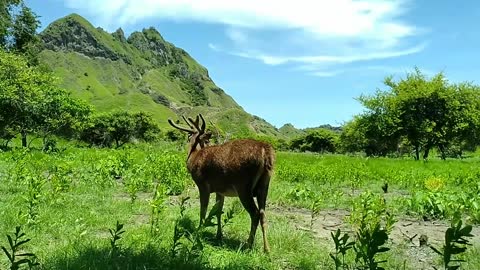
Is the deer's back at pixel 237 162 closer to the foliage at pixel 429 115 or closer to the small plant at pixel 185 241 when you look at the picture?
the small plant at pixel 185 241

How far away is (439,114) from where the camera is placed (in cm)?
4456

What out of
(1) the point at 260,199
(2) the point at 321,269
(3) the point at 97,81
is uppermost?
(3) the point at 97,81

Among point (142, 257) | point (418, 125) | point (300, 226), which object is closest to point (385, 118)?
point (418, 125)

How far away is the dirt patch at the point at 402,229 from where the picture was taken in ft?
22.2

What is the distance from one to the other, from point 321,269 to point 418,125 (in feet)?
136

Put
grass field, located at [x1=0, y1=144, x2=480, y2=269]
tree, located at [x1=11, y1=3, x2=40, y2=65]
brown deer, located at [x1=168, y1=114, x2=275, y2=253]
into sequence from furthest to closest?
tree, located at [x1=11, y1=3, x2=40, y2=65] → brown deer, located at [x1=168, y1=114, x2=275, y2=253] → grass field, located at [x1=0, y1=144, x2=480, y2=269]

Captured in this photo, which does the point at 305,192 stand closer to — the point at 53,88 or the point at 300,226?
the point at 300,226

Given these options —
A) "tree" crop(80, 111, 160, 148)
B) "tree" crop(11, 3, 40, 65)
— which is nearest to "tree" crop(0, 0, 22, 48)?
"tree" crop(11, 3, 40, 65)

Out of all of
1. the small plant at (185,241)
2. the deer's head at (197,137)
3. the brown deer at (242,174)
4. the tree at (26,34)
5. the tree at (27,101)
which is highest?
the tree at (26,34)

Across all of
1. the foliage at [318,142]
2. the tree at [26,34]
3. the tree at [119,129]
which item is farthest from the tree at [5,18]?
the foliage at [318,142]

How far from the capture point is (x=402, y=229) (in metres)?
8.57

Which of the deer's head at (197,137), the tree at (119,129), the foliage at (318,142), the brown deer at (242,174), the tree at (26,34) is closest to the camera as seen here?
the brown deer at (242,174)

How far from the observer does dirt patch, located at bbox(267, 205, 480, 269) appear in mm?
6768

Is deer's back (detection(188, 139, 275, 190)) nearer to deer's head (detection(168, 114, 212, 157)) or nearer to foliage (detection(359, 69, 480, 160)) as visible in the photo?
deer's head (detection(168, 114, 212, 157))
